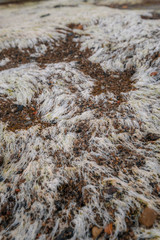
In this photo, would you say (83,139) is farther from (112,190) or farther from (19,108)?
(19,108)

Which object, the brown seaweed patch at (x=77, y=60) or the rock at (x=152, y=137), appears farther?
the brown seaweed patch at (x=77, y=60)

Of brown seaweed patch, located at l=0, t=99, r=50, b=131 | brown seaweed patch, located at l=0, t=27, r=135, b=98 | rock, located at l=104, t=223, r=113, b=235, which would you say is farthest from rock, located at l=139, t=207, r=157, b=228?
brown seaweed patch, located at l=0, t=27, r=135, b=98

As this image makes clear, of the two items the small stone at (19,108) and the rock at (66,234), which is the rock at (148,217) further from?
the small stone at (19,108)

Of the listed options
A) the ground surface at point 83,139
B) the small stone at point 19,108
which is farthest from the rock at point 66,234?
the small stone at point 19,108

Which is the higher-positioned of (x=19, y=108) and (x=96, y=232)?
(x=19, y=108)

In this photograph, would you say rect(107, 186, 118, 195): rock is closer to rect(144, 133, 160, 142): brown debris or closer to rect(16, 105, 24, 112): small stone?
rect(144, 133, 160, 142): brown debris

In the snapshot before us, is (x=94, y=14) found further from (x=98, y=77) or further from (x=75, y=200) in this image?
(x=75, y=200)

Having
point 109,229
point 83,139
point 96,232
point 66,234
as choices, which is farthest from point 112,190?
point 83,139
